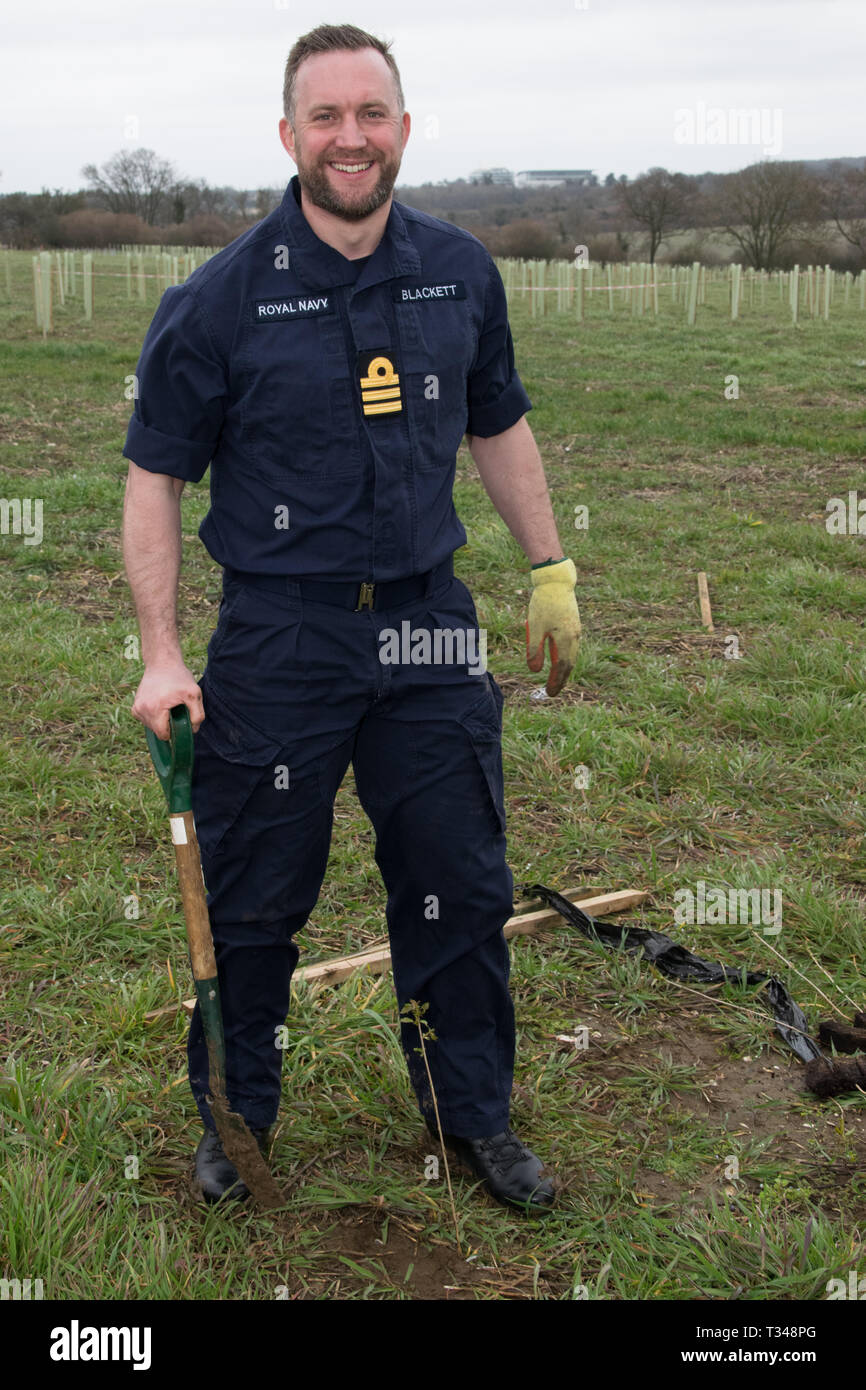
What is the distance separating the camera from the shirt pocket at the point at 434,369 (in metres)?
2.50

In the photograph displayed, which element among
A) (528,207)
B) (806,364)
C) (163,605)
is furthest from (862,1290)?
(528,207)

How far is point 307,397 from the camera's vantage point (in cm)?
241

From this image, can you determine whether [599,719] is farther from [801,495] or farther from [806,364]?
[806,364]

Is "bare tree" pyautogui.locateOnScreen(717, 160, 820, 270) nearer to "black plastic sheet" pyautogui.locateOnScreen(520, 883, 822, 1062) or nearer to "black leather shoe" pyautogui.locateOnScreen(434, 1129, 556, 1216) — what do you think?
"black plastic sheet" pyautogui.locateOnScreen(520, 883, 822, 1062)

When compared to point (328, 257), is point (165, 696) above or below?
below

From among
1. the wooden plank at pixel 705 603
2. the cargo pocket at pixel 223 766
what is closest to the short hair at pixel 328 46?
the cargo pocket at pixel 223 766

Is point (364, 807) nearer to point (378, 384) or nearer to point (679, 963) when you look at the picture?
point (378, 384)

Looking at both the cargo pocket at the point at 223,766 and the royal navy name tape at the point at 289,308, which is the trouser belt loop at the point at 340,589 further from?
the royal navy name tape at the point at 289,308

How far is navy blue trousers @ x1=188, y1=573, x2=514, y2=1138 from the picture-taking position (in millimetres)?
2484

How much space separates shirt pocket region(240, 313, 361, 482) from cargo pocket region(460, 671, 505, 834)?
550 millimetres

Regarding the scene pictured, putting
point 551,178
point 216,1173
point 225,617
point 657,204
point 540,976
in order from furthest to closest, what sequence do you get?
1. point 551,178
2. point 657,204
3. point 540,976
4. point 216,1173
5. point 225,617

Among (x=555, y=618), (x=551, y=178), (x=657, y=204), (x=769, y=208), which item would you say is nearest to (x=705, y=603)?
(x=555, y=618)

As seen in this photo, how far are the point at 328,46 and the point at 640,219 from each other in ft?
158

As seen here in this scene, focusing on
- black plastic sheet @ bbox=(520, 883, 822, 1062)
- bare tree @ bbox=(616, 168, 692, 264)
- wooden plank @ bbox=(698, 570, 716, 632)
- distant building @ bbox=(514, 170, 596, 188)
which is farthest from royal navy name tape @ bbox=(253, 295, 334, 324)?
distant building @ bbox=(514, 170, 596, 188)
